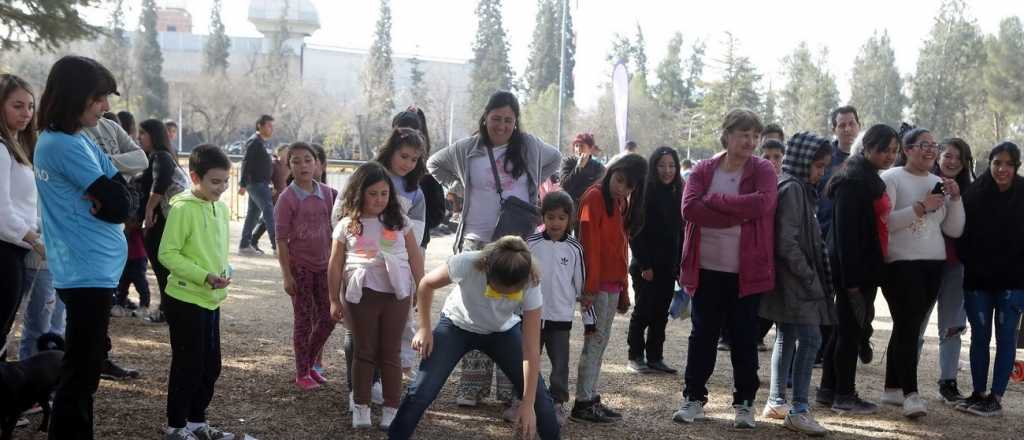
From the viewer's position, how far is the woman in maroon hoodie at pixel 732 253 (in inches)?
219

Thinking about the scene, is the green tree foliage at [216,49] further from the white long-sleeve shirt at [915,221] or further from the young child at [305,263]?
the white long-sleeve shirt at [915,221]

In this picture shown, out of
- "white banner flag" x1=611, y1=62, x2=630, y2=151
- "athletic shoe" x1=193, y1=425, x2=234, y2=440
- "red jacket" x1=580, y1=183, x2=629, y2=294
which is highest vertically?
"white banner flag" x1=611, y1=62, x2=630, y2=151

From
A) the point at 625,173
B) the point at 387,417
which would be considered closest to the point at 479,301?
the point at 387,417

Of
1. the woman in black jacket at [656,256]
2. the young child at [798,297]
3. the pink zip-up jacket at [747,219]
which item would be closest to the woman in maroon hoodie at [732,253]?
the pink zip-up jacket at [747,219]

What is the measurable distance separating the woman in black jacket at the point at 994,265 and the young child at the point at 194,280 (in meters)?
4.78

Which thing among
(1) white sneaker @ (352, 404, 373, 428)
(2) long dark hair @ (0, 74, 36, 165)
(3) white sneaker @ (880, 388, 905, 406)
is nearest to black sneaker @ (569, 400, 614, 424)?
(1) white sneaker @ (352, 404, 373, 428)

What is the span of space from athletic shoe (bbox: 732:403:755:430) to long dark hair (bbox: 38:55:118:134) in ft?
12.8

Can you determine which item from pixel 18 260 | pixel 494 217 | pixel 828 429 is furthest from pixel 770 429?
pixel 18 260

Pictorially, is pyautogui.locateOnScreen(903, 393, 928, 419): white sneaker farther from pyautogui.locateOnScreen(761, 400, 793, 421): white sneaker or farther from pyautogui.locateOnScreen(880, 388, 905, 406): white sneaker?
pyautogui.locateOnScreen(761, 400, 793, 421): white sneaker

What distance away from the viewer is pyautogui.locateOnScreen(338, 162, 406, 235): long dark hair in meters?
5.25

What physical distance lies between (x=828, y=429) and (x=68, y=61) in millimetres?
4593

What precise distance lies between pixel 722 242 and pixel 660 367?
2.04 m

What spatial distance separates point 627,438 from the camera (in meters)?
5.46

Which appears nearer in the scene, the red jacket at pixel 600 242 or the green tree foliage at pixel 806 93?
the red jacket at pixel 600 242
